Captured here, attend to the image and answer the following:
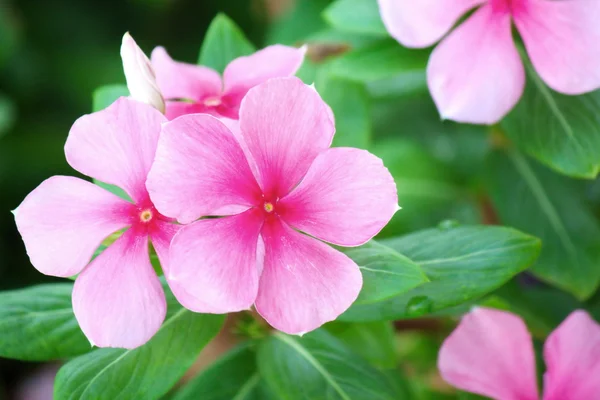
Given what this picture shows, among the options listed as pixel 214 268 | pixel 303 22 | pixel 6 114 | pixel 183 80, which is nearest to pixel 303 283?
pixel 214 268

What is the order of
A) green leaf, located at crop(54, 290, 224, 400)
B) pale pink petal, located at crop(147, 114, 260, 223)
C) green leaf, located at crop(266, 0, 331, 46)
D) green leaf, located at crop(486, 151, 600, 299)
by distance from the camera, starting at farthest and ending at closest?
green leaf, located at crop(266, 0, 331, 46) → green leaf, located at crop(486, 151, 600, 299) → green leaf, located at crop(54, 290, 224, 400) → pale pink petal, located at crop(147, 114, 260, 223)

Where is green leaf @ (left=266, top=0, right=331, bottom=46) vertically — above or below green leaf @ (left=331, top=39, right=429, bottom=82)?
below

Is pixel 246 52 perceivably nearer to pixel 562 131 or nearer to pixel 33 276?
pixel 562 131

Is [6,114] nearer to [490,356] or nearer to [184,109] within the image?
[184,109]

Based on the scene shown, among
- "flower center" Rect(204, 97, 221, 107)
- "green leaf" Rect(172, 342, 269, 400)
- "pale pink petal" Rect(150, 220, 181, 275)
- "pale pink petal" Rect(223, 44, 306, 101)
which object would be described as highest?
"pale pink petal" Rect(223, 44, 306, 101)

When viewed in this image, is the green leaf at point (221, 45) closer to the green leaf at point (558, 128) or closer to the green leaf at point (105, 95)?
the green leaf at point (105, 95)

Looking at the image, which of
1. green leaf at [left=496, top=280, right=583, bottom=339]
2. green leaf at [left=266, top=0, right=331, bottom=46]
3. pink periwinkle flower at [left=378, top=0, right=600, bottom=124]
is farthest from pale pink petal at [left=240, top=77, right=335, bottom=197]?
green leaf at [left=266, top=0, right=331, bottom=46]

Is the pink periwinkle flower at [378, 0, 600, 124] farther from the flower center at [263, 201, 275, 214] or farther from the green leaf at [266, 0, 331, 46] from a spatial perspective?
the green leaf at [266, 0, 331, 46]
